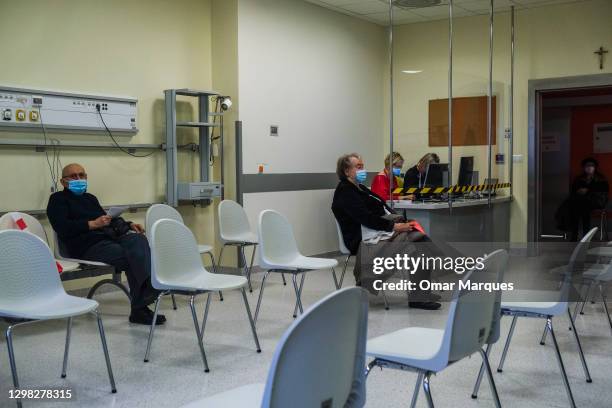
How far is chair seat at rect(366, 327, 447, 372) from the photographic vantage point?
8.02ft

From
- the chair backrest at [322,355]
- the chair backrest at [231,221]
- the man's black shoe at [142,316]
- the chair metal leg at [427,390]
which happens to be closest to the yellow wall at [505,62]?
the chair backrest at [231,221]

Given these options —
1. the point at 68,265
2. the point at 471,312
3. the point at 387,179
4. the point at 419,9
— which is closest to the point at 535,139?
the point at 419,9

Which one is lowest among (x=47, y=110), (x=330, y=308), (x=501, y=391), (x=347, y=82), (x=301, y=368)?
Answer: (x=501, y=391)

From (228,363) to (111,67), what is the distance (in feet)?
10.7

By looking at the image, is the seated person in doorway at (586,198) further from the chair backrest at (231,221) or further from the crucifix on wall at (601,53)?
the chair backrest at (231,221)

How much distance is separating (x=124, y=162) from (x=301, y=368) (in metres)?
4.82

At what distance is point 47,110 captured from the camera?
5.39m

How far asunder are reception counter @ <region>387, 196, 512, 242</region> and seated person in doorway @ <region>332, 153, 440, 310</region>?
1094 mm

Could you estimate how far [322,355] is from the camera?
171cm

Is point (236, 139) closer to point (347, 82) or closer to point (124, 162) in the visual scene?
point (124, 162)

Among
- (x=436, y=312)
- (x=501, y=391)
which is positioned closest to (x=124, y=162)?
(x=436, y=312)

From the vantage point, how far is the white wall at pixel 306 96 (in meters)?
7.06

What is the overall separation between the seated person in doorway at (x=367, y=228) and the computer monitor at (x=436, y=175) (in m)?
1.57

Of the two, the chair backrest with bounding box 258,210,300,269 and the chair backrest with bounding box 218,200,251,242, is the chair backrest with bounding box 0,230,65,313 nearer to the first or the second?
the chair backrest with bounding box 258,210,300,269
